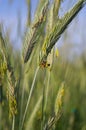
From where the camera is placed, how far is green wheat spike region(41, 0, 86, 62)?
2.98 ft

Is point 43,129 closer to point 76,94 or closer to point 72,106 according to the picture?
point 72,106

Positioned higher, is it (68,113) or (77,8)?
(77,8)

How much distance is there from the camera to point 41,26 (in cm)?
95

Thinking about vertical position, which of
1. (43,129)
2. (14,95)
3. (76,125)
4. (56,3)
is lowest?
(76,125)

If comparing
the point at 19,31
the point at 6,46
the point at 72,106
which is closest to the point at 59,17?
the point at 6,46

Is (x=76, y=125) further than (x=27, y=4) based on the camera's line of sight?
Yes

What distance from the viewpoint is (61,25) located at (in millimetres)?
923

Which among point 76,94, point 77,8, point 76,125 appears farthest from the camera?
point 76,94

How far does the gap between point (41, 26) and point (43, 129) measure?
0.89 ft

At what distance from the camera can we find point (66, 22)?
3.01 feet

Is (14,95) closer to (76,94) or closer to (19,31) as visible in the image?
(19,31)

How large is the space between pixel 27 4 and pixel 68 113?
1131mm

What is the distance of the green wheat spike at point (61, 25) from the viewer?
91cm

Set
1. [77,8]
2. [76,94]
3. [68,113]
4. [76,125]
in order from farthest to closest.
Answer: [76,94], [68,113], [76,125], [77,8]
